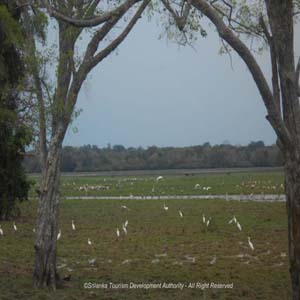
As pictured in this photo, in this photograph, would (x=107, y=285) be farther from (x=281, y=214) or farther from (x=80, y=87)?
(x=281, y=214)

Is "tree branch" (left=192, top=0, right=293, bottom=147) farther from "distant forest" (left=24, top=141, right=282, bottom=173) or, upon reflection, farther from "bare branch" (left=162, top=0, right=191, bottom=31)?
"distant forest" (left=24, top=141, right=282, bottom=173)

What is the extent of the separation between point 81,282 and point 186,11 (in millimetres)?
4990

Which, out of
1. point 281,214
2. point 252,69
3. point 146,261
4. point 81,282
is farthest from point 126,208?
point 252,69

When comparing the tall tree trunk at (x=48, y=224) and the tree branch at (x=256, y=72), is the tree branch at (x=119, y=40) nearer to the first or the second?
the tall tree trunk at (x=48, y=224)

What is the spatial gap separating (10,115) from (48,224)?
8.28 ft

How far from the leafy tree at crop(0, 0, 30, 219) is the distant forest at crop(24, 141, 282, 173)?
64.2 metres

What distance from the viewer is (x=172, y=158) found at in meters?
94.2

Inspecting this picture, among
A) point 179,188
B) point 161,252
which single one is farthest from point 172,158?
point 161,252

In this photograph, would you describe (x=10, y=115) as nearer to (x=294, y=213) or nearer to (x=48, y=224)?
(x=48, y=224)

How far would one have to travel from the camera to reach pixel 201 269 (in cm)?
1176

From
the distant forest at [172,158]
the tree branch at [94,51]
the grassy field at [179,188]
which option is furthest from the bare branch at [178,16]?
the distant forest at [172,158]

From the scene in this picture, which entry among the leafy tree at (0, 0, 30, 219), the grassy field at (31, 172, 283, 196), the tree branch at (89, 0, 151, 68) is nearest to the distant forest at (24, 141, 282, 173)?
the grassy field at (31, 172, 283, 196)

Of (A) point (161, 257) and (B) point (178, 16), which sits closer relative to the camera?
(B) point (178, 16)

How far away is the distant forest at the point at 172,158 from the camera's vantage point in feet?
291
